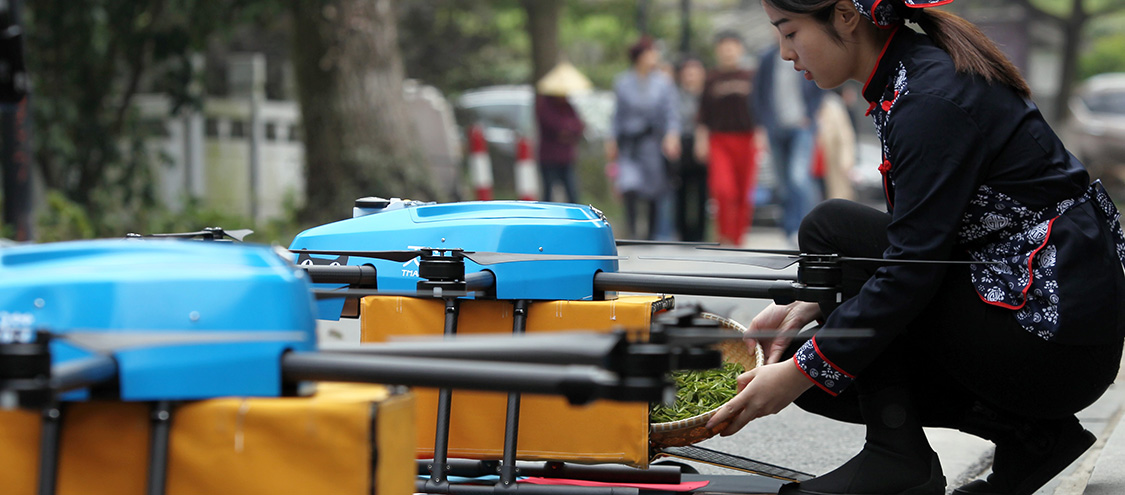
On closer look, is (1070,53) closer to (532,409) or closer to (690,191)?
(690,191)

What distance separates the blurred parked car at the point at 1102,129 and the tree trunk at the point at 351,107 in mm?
13256

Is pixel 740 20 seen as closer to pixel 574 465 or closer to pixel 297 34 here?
pixel 297 34

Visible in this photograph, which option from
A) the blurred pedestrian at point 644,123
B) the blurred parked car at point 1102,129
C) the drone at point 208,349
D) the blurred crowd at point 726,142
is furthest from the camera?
the blurred parked car at point 1102,129

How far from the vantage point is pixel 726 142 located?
10273 mm

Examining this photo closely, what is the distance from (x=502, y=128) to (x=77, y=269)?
18.2m

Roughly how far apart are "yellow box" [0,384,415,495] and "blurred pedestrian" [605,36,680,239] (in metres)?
9.25

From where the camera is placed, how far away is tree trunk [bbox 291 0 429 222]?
405 inches

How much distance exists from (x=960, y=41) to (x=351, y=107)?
842cm

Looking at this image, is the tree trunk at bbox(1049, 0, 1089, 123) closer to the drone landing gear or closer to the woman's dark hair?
the woman's dark hair

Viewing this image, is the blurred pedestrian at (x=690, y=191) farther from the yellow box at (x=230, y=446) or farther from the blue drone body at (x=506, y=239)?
the yellow box at (x=230, y=446)

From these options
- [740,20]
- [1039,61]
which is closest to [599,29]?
[740,20]

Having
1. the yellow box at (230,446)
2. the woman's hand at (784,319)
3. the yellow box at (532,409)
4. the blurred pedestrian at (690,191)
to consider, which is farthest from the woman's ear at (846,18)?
the blurred pedestrian at (690,191)

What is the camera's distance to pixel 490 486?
2.64 m

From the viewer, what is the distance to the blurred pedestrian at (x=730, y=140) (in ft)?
33.5
